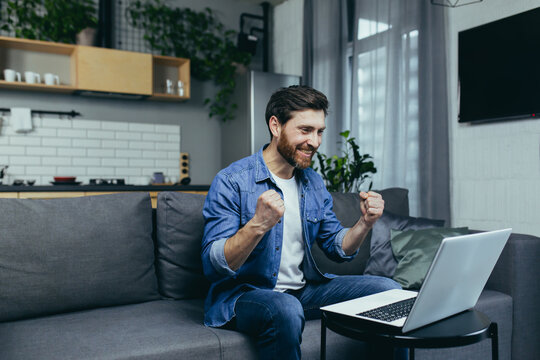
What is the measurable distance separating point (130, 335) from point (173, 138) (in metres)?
3.71

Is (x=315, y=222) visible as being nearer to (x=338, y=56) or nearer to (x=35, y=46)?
(x=338, y=56)

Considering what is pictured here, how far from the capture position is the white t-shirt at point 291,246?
5.63 ft

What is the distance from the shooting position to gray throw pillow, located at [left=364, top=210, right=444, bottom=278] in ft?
7.63

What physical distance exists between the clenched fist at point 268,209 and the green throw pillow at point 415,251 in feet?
3.41

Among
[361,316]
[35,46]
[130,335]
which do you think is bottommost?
[130,335]

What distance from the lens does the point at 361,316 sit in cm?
121

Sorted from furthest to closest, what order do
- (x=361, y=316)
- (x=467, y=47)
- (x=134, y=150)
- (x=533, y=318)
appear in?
(x=134, y=150), (x=467, y=47), (x=533, y=318), (x=361, y=316)

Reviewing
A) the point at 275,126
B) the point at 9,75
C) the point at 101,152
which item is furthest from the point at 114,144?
the point at 275,126

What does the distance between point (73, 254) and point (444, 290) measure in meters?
1.29

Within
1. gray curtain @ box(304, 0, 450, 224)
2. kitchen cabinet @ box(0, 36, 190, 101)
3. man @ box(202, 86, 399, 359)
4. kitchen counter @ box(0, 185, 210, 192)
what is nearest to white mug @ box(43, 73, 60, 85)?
kitchen cabinet @ box(0, 36, 190, 101)

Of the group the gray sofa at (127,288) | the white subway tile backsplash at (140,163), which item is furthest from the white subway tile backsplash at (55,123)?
the gray sofa at (127,288)

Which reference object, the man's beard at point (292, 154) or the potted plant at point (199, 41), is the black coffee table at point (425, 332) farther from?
the potted plant at point (199, 41)

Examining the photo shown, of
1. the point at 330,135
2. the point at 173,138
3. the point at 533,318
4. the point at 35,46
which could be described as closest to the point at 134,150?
the point at 173,138

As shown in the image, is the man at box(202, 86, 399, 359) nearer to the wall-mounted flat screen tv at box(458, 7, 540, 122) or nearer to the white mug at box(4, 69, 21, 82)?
the wall-mounted flat screen tv at box(458, 7, 540, 122)
